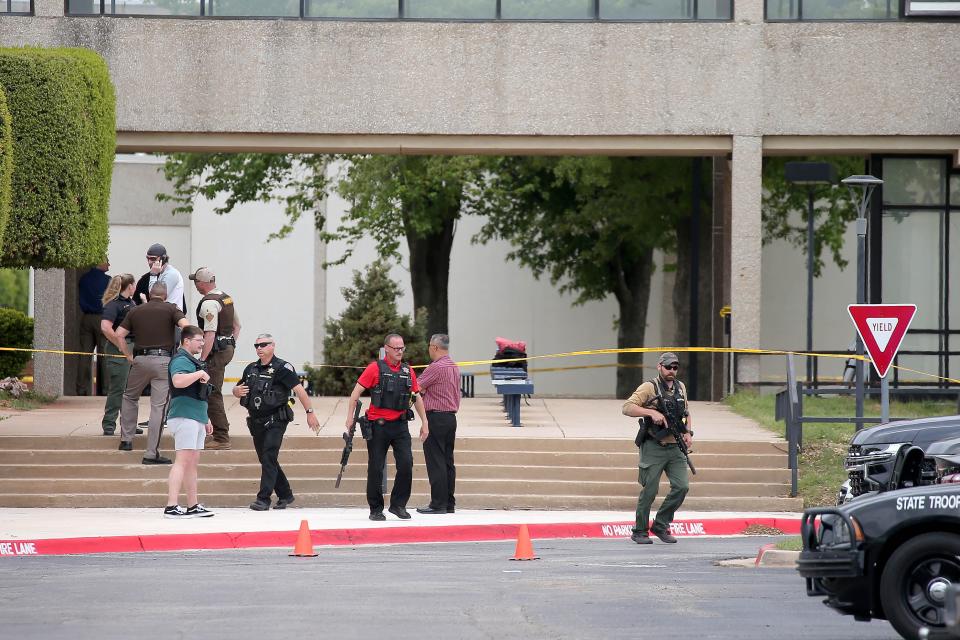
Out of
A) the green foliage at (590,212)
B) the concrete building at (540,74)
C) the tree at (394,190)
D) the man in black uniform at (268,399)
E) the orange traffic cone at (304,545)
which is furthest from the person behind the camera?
the tree at (394,190)

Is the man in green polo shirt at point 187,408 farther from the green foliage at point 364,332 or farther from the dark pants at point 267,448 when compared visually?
the green foliage at point 364,332

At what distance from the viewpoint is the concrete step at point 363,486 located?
54.7 feet

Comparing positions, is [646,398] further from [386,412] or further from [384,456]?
[384,456]

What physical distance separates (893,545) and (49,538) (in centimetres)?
768

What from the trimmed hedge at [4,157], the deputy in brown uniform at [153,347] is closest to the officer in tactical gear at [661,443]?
the deputy in brown uniform at [153,347]

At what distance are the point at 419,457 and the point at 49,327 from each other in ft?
27.0

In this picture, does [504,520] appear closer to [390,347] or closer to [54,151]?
[390,347]

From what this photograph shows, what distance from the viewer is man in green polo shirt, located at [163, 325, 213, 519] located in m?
14.7

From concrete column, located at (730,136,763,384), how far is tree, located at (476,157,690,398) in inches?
204

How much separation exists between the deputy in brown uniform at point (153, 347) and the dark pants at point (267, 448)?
1441 millimetres

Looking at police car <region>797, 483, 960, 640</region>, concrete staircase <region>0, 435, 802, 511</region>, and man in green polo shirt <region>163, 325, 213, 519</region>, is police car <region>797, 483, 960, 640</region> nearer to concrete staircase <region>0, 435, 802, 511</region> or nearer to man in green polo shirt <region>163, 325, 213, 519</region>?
man in green polo shirt <region>163, 325, 213, 519</region>

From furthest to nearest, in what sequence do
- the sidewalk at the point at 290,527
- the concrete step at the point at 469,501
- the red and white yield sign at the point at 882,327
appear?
the concrete step at the point at 469,501
the red and white yield sign at the point at 882,327
the sidewalk at the point at 290,527

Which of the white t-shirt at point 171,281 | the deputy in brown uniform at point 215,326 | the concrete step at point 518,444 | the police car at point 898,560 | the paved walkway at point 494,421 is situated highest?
the white t-shirt at point 171,281

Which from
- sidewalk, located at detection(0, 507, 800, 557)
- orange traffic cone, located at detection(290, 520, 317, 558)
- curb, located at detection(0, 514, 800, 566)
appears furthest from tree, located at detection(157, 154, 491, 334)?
orange traffic cone, located at detection(290, 520, 317, 558)
